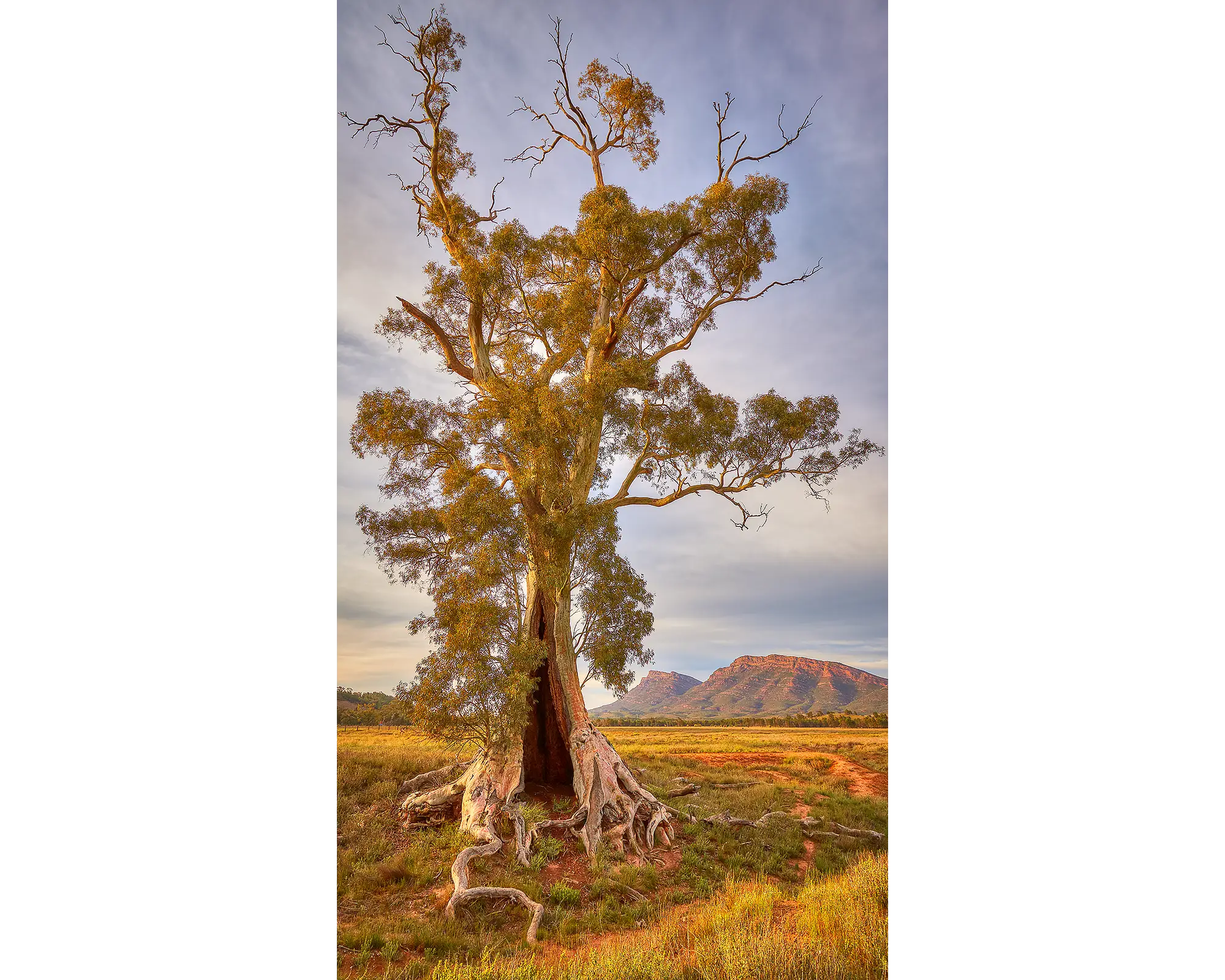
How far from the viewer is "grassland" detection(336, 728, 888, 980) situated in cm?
331

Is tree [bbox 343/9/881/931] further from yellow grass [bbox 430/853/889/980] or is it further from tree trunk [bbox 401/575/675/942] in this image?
yellow grass [bbox 430/853/889/980]

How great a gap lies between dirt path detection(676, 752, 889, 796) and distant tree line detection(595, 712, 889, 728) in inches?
8.9

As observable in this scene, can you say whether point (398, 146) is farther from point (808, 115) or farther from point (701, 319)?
point (808, 115)

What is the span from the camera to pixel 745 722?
3.73m

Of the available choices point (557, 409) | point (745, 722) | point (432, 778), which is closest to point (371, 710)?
point (432, 778)

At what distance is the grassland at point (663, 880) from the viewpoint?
3311 millimetres

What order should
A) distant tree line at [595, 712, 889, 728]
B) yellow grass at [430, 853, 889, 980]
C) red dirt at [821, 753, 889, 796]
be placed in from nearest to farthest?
1. yellow grass at [430, 853, 889, 980]
2. distant tree line at [595, 712, 889, 728]
3. red dirt at [821, 753, 889, 796]

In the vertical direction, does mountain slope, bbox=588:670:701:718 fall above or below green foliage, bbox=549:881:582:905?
above

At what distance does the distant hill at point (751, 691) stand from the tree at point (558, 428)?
0.68 ft

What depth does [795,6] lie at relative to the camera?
386 cm

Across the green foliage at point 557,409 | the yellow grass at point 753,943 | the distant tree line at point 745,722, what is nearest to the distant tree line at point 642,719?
the distant tree line at point 745,722

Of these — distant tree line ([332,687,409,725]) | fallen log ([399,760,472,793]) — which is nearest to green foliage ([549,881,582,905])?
fallen log ([399,760,472,793])

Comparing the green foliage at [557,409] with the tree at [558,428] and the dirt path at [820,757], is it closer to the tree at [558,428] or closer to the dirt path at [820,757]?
the tree at [558,428]
